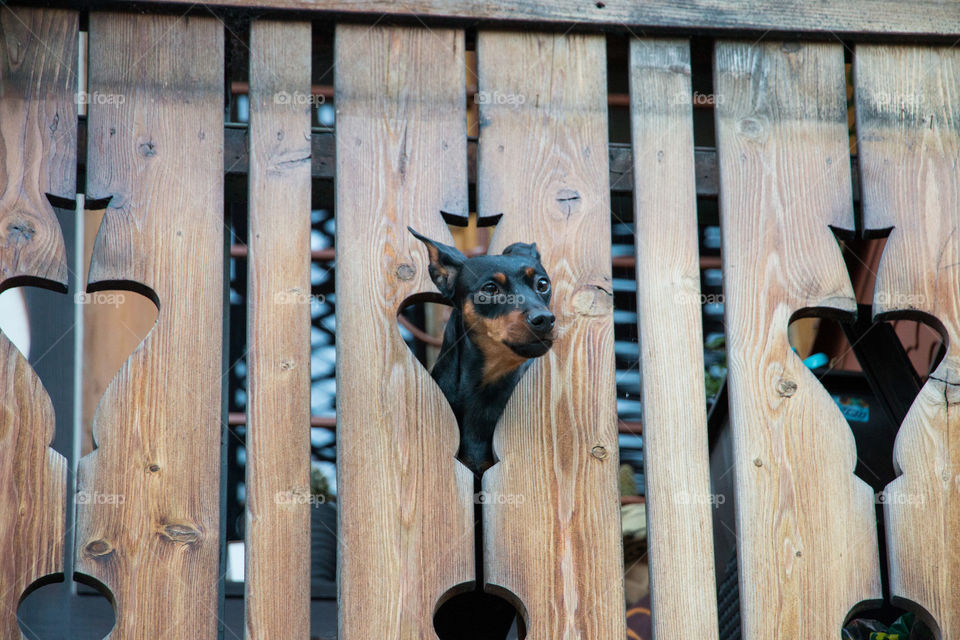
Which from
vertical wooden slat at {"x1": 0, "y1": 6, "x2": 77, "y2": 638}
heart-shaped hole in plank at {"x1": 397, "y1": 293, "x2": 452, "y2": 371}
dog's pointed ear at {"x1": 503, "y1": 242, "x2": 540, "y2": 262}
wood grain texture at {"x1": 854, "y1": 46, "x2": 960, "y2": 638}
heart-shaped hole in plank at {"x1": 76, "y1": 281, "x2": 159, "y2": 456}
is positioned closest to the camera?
vertical wooden slat at {"x1": 0, "y1": 6, "x2": 77, "y2": 638}

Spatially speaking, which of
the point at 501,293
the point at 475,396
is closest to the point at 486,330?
the point at 501,293

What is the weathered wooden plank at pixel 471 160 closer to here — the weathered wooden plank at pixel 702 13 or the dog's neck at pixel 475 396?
the weathered wooden plank at pixel 702 13

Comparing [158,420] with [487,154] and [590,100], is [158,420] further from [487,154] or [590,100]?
[590,100]

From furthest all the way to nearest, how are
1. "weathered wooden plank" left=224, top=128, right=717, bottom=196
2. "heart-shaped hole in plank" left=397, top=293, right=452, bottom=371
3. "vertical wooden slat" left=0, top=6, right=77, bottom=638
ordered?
"heart-shaped hole in plank" left=397, top=293, right=452, bottom=371 → "weathered wooden plank" left=224, top=128, right=717, bottom=196 → "vertical wooden slat" left=0, top=6, right=77, bottom=638

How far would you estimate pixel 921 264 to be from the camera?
3.85 m

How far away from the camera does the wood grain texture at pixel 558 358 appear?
11.3ft

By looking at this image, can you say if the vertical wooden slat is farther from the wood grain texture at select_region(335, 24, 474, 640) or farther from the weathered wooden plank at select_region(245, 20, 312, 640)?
the wood grain texture at select_region(335, 24, 474, 640)

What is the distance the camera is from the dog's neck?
147 inches

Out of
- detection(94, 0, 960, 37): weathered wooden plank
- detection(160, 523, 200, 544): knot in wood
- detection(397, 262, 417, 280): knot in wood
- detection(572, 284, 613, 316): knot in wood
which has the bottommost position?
detection(160, 523, 200, 544): knot in wood

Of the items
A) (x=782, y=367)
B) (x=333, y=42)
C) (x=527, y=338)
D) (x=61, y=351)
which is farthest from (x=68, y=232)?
(x=782, y=367)

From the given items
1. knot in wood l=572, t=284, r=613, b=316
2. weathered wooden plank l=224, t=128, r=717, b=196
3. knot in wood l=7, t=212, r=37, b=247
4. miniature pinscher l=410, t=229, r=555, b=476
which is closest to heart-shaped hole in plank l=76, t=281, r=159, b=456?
weathered wooden plank l=224, t=128, r=717, b=196

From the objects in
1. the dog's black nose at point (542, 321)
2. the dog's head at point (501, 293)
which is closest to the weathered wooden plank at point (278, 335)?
the dog's head at point (501, 293)

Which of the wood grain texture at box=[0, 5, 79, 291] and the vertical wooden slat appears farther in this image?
the wood grain texture at box=[0, 5, 79, 291]

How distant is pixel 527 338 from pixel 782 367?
74cm
